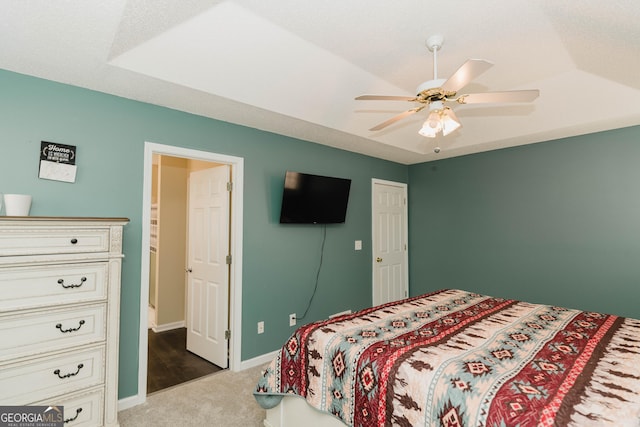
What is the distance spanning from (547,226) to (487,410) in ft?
10.6

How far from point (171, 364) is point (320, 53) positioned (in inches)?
128

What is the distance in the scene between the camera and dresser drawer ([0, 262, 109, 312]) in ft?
A: 5.65

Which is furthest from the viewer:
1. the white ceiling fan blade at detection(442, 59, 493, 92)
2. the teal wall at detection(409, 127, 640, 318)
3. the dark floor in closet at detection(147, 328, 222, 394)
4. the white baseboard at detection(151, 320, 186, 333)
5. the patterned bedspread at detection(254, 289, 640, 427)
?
the white baseboard at detection(151, 320, 186, 333)

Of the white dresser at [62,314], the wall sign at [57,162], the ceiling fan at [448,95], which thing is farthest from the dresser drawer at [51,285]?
the ceiling fan at [448,95]

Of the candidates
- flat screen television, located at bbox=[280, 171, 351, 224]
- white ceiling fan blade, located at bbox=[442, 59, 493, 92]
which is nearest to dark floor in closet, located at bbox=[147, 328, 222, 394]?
flat screen television, located at bbox=[280, 171, 351, 224]

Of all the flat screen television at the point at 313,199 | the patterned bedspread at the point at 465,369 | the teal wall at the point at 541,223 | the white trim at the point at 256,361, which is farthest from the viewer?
the flat screen television at the point at 313,199

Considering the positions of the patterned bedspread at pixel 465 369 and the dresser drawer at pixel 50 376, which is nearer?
the patterned bedspread at pixel 465 369

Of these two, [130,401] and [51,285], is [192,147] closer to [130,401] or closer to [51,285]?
[51,285]

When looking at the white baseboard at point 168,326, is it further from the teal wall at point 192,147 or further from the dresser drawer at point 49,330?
the dresser drawer at point 49,330

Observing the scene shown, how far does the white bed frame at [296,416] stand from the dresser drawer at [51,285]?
135 cm

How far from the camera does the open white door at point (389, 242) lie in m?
4.52

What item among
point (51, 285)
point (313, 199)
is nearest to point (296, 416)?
point (51, 285)

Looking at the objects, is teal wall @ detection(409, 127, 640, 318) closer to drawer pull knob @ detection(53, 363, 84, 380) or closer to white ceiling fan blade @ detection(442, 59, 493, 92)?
white ceiling fan blade @ detection(442, 59, 493, 92)

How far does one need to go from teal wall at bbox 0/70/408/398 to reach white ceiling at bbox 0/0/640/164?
16 cm
